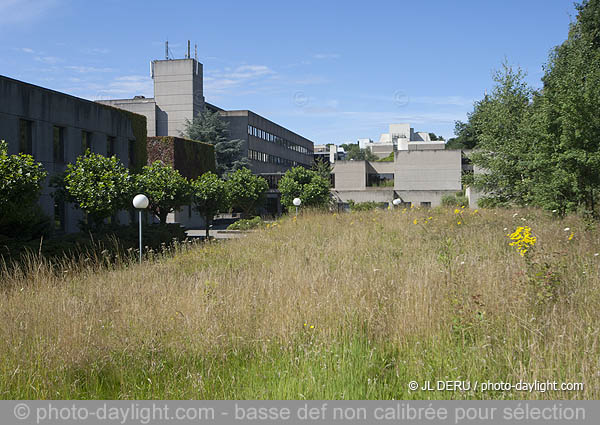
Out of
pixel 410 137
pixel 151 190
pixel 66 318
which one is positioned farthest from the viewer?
pixel 410 137

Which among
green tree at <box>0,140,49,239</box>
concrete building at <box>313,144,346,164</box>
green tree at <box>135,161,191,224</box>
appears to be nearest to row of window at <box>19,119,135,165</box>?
green tree at <box>135,161,191,224</box>

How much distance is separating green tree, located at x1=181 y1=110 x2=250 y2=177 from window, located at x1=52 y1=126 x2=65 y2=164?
78.9 feet

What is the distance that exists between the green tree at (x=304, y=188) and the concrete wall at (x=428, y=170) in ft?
51.6

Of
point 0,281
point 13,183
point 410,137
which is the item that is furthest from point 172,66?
point 410,137

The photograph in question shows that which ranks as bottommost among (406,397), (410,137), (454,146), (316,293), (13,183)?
(406,397)

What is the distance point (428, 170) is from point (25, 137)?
4165cm

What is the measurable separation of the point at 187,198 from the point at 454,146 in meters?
73.9

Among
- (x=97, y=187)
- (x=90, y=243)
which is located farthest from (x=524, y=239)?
(x=97, y=187)

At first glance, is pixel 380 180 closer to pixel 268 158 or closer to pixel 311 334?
pixel 268 158

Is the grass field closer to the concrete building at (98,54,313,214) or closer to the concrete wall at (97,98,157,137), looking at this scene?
the concrete building at (98,54,313,214)

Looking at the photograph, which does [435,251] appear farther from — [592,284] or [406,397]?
[406,397]

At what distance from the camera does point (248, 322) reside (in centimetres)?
490

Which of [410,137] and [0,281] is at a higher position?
[410,137]

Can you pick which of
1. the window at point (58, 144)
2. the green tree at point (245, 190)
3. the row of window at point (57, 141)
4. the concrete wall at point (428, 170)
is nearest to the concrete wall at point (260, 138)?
the green tree at point (245, 190)
